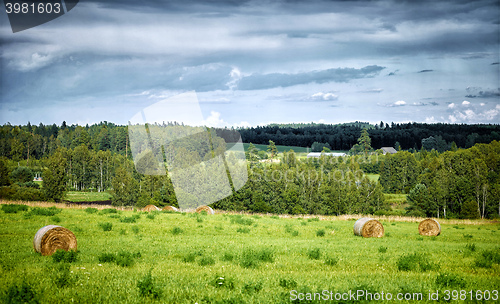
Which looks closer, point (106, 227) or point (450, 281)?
point (450, 281)

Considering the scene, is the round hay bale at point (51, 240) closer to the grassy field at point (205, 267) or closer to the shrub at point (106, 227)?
the grassy field at point (205, 267)

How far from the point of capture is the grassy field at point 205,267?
30.3 ft

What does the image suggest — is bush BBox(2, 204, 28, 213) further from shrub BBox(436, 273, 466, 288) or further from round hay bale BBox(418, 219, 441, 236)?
round hay bale BBox(418, 219, 441, 236)

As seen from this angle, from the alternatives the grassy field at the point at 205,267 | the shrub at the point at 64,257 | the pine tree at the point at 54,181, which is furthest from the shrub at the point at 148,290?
the pine tree at the point at 54,181

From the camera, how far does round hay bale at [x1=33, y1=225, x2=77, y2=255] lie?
13961mm

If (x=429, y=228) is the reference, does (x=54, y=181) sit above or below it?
below

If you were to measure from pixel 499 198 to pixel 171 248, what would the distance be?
103266mm

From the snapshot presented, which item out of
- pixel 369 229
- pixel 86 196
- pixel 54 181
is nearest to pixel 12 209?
pixel 369 229

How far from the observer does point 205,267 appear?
42.3 ft

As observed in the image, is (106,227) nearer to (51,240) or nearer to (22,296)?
(51,240)

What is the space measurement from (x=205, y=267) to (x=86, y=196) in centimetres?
12106

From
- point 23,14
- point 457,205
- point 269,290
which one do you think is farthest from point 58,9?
point 457,205

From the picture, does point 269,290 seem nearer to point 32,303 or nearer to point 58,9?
point 32,303

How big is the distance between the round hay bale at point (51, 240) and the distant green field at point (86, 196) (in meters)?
106
